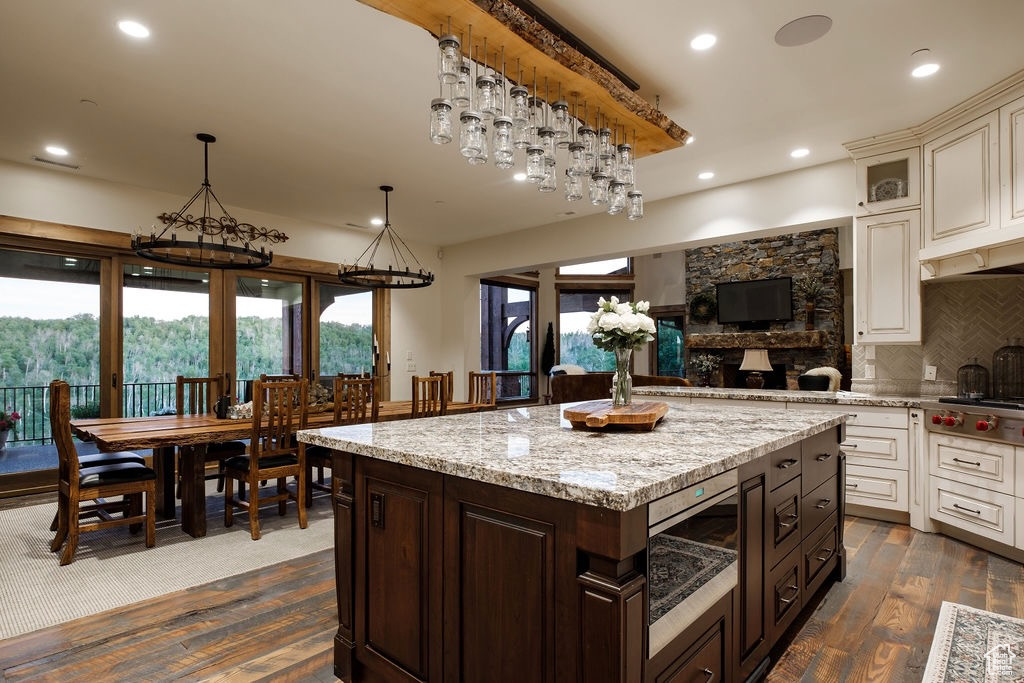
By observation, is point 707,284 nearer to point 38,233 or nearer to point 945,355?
point 945,355

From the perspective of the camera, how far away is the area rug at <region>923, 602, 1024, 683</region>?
1.99m

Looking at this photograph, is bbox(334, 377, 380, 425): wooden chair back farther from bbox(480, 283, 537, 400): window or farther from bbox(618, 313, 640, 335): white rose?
bbox(480, 283, 537, 400): window

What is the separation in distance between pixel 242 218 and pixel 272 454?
3.32 metres

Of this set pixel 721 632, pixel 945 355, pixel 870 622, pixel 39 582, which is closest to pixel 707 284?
pixel 945 355

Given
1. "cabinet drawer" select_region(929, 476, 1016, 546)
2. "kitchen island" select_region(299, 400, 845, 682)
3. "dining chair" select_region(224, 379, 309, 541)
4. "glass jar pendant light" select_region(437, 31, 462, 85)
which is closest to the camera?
"kitchen island" select_region(299, 400, 845, 682)

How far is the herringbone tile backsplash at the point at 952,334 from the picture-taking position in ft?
12.2

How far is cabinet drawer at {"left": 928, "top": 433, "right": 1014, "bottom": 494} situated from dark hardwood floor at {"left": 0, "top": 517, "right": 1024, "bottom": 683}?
1.49 ft

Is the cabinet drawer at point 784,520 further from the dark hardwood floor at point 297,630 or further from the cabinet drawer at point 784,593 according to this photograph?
the dark hardwood floor at point 297,630

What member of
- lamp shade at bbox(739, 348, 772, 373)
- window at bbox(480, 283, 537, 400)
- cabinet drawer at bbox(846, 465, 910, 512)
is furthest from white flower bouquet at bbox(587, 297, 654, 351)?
window at bbox(480, 283, 537, 400)

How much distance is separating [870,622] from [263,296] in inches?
240

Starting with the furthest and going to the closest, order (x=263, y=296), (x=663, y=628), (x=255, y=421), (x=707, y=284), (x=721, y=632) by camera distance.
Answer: (x=707, y=284), (x=263, y=296), (x=255, y=421), (x=721, y=632), (x=663, y=628)

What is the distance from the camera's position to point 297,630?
232 centimetres

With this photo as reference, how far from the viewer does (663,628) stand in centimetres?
136

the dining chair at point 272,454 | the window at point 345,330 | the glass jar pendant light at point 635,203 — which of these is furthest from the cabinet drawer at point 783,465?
the window at point 345,330
